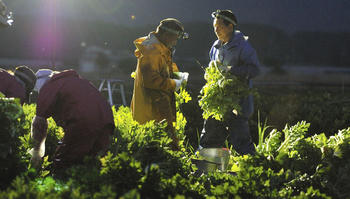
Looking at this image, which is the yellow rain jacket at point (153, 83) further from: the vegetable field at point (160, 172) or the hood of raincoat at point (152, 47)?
the vegetable field at point (160, 172)

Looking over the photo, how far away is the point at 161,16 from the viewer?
673 inches

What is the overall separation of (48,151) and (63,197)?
6.25 ft

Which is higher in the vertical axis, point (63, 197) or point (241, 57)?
point (241, 57)

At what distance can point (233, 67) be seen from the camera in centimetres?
477

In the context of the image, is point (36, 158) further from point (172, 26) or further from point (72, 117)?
point (172, 26)

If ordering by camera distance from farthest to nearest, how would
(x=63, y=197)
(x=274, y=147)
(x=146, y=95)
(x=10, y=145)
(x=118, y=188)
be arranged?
1. (x=146, y=95)
2. (x=274, y=147)
3. (x=10, y=145)
4. (x=118, y=188)
5. (x=63, y=197)

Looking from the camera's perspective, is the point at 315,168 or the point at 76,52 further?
the point at 76,52

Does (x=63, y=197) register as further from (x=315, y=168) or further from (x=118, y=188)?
(x=315, y=168)

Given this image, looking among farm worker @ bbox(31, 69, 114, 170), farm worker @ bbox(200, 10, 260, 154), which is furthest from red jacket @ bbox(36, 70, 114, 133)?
farm worker @ bbox(200, 10, 260, 154)

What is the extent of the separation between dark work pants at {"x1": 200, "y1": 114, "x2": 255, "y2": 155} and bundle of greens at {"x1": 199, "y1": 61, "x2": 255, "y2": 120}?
2.26ft

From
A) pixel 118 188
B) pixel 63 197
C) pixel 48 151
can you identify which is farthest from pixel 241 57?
pixel 63 197

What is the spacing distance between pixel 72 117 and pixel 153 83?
50.6 inches

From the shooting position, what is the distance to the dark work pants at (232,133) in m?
5.02

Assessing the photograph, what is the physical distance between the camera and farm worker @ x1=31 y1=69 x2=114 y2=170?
112 inches
